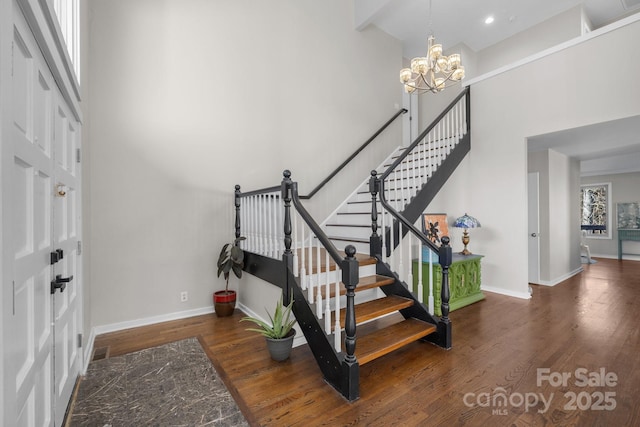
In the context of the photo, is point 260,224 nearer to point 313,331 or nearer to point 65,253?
point 313,331

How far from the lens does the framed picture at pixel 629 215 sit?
7.85 metres

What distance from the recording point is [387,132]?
5652 millimetres

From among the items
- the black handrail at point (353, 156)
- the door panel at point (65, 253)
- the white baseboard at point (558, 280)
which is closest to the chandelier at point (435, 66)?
the black handrail at point (353, 156)

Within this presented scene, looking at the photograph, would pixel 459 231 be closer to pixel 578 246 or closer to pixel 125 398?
pixel 578 246

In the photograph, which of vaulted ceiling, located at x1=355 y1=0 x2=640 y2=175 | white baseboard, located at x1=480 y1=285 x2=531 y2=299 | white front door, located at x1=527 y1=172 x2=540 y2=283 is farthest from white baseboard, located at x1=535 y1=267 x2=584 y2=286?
vaulted ceiling, located at x1=355 y1=0 x2=640 y2=175

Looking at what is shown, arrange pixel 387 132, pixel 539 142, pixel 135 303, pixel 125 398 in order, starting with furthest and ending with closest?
1. pixel 387 132
2. pixel 539 142
3. pixel 135 303
4. pixel 125 398

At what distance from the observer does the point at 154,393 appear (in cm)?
209

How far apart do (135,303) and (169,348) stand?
36.2 inches

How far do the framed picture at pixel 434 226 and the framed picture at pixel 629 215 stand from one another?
23.5 ft

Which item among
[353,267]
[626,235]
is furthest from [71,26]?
[626,235]

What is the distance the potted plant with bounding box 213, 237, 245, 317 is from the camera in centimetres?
354

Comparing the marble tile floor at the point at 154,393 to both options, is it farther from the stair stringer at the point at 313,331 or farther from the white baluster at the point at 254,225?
the white baluster at the point at 254,225

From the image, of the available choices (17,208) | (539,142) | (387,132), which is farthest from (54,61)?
(539,142)

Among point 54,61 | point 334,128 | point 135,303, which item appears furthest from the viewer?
point 334,128
